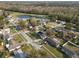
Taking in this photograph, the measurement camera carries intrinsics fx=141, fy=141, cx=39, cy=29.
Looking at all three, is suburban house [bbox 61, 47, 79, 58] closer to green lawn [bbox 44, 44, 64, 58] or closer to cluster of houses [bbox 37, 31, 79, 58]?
cluster of houses [bbox 37, 31, 79, 58]

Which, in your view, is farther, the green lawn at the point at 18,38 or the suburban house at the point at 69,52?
the green lawn at the point at 18,38

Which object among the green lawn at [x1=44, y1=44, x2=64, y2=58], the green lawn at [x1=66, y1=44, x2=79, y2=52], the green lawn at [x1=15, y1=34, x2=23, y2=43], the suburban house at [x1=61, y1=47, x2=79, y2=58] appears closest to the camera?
the suburban house at [x1=61, y1=47, x2=79, y2=58]

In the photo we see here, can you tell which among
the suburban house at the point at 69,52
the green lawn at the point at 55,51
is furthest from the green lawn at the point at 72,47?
the green lawn at the point at 55,51

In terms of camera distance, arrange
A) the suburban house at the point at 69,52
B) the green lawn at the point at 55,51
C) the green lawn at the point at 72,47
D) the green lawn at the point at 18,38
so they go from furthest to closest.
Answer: the green lawn at the point at 18,38
the green lawn at the point at 72,47
the green lawn at the point at 55,51
the suburban house at the point at 69,52

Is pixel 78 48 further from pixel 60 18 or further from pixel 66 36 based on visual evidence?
pixel 60 18

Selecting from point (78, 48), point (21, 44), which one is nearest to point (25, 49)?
A: point (21, 44)

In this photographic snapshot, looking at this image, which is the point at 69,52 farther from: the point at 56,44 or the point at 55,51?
the point at 56,44

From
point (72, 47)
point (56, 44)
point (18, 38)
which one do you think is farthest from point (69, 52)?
point (18, 38)

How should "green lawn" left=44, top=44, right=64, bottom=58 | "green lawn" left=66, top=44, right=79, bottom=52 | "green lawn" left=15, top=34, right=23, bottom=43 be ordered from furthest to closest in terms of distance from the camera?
"green lawn" left=15, top=34, right=23, bottom=43
"green lawn" left=66, top=44, right=79, bottom=52
"green lawn" left=44, top=44, right=64, bottom=58

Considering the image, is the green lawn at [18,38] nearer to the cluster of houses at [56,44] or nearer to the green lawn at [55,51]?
the cluster of houses at [56,44]

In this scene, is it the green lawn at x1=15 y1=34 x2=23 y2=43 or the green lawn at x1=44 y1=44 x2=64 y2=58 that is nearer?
the green lawn at x1=44 y1=44 x2=64 y2=58

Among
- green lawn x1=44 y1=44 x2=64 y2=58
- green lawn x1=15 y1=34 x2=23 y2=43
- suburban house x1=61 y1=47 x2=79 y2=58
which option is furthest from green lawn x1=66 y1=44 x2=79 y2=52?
green lawn x1=15 y1=34 x2=23 y2=43
